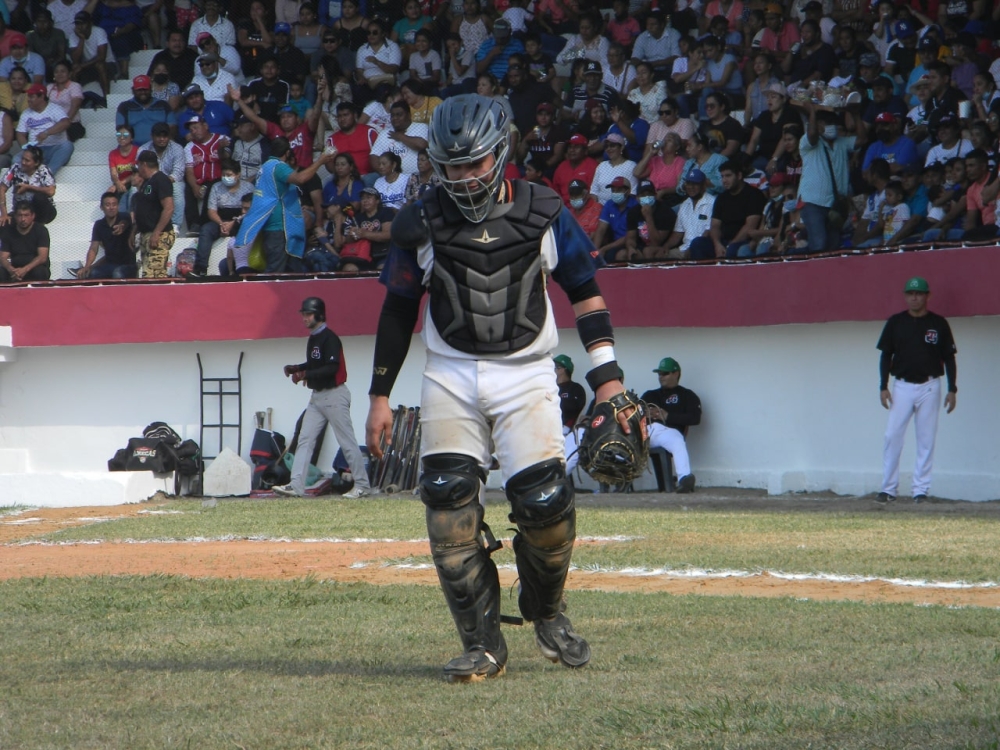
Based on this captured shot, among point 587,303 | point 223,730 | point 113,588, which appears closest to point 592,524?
point 113,588

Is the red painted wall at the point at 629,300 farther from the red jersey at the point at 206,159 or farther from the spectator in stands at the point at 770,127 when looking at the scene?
the red jersey at the point at 206,159

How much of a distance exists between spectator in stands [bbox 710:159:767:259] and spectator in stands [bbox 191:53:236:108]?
7.78m

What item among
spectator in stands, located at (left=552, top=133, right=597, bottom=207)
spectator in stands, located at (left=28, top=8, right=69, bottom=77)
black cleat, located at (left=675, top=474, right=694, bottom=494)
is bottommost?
black cleat, located at (left=675, top=474, right=694, bottom=494)

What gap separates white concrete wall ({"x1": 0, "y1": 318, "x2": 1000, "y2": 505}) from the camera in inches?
578

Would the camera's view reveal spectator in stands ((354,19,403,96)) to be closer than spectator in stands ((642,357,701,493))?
No

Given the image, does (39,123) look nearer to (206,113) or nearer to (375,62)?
(206,113)

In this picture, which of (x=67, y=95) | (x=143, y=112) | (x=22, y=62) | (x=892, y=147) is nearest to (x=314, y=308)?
(x=143, y=112)

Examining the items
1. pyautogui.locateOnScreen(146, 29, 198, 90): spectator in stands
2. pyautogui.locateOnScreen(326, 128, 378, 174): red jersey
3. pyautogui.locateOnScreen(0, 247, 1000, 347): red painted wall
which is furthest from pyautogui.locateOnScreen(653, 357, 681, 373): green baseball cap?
pyautogui.locateOnScreen(146, 29, 198, 90): spectator in stands

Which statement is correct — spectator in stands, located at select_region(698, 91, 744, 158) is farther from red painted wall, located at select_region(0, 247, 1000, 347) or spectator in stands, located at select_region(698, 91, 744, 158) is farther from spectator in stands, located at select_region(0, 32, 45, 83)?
spectator in stands, located at select_region(0, 32, 45, 83)

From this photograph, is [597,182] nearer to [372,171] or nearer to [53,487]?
[372,171]

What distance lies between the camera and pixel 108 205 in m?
18.6

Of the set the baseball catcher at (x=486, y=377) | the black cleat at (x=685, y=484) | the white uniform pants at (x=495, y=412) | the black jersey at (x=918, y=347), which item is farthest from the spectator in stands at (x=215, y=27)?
the white uniform pants at (x=495, y=412)

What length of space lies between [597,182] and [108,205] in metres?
6.91

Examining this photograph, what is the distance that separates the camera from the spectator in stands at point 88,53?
2127 centimetres
